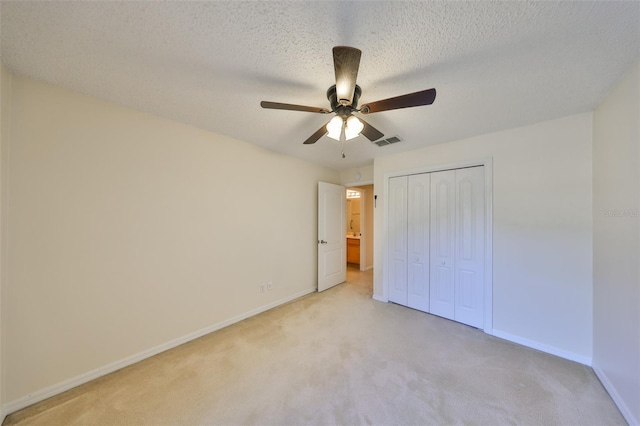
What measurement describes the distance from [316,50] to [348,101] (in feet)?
1.13

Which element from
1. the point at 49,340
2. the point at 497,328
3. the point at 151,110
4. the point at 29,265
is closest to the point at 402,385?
the point at 497,328

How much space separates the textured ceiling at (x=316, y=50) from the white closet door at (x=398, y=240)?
1385 millimetres

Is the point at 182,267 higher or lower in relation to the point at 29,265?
lower

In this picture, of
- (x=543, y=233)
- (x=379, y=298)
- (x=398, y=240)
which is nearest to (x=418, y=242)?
(x=398, y=240)

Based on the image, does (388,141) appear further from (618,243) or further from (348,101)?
(618,243)

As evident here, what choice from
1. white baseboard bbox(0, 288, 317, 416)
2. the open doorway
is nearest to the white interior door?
the open doorway

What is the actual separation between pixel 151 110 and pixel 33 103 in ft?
2.31

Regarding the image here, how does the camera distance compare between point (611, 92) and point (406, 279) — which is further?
point (406, 279)

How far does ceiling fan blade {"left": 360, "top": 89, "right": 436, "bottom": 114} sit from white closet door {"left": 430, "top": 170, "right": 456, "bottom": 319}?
5.96 feet

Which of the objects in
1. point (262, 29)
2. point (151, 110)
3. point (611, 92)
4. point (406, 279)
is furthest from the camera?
point (406, 279)

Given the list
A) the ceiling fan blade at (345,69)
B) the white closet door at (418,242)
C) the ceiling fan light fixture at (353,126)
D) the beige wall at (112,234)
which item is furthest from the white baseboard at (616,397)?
the beige wall at (112,234)

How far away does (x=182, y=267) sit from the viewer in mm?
2348

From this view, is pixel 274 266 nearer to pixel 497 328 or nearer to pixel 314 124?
pixel 314 124

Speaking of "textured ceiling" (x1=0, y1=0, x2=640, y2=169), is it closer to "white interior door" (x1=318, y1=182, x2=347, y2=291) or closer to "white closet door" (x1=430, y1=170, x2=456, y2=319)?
"white closet door" (x1=430, y1=170, x2=456, y2=319)
